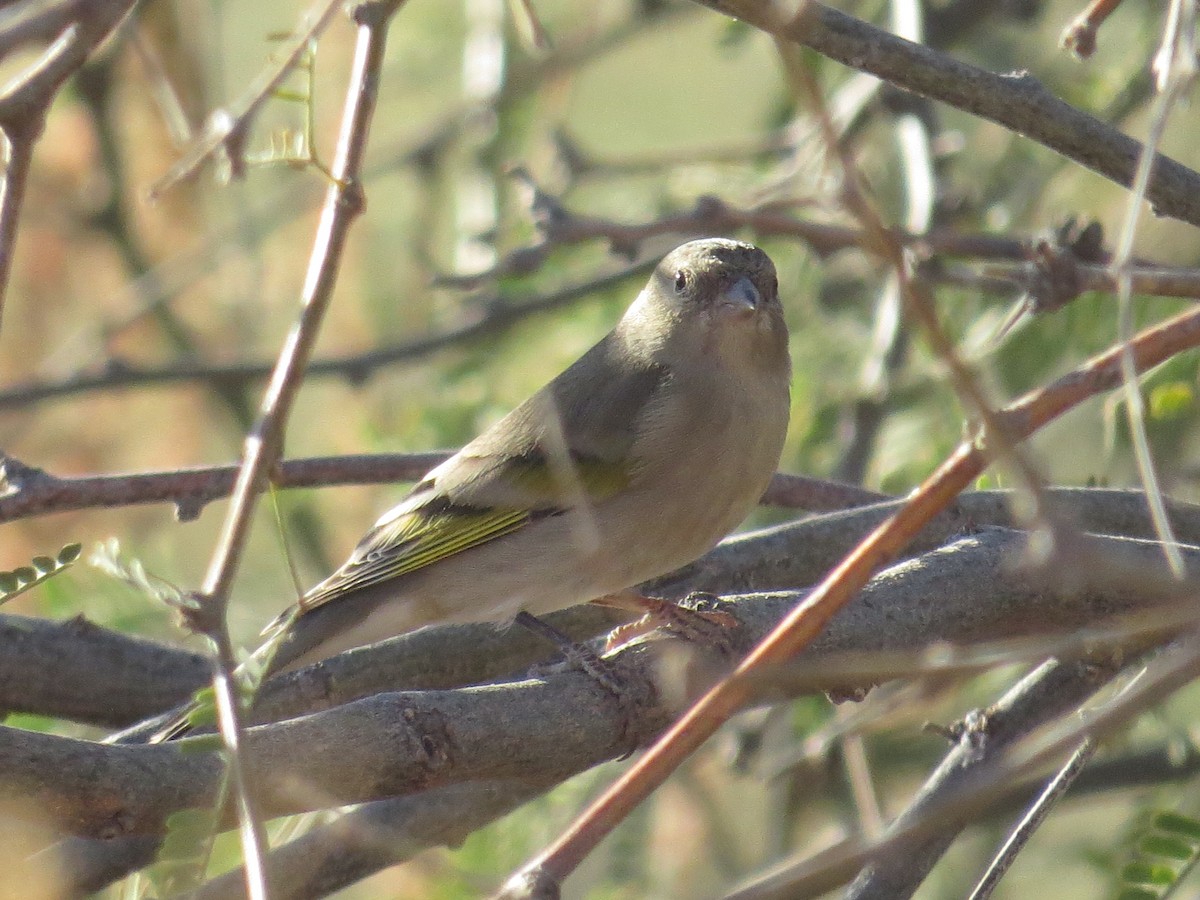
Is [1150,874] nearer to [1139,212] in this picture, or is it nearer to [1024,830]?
[1024,830]

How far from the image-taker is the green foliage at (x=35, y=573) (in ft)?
8.05

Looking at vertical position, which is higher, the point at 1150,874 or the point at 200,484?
the point at 200,484

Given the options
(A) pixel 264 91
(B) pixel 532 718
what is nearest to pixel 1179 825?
(B) pixel 532 718

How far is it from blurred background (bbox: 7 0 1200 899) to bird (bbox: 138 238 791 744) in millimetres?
358

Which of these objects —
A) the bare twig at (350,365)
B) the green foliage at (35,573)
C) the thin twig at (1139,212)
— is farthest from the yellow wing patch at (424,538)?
the thin twig at (1139,212)

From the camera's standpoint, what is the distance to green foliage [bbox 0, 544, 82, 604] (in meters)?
2.45

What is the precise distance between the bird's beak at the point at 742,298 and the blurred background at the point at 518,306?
0.28m

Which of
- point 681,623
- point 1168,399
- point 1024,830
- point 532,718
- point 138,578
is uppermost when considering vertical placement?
point 138,578

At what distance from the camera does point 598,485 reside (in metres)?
4.36

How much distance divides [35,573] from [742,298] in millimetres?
2465

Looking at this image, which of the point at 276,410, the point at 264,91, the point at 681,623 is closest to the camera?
the point at 276,410

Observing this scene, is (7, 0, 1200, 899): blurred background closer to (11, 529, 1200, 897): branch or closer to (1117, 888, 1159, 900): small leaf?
(11, 529, 1200, 897): branch

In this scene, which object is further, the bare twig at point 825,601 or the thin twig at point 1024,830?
the thin twig at point 1024,830

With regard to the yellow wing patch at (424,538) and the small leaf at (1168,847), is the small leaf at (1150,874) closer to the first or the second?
the small leaf at (1168,847)
